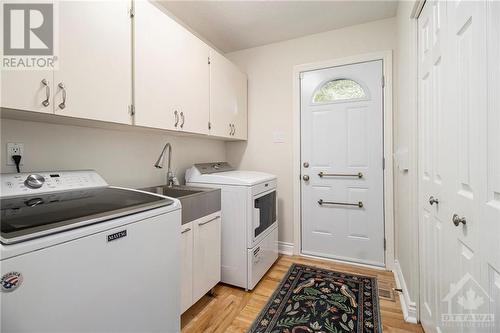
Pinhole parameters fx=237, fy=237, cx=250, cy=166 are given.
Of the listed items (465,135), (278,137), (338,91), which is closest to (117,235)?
(465,135)

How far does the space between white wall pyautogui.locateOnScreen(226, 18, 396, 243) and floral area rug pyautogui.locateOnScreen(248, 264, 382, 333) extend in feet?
2.44

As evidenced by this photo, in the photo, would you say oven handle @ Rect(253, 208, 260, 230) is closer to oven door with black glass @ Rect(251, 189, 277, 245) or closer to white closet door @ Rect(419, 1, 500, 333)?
oven door with black glass @ Rect(251, 189, 277, 245)

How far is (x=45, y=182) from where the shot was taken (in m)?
1.26

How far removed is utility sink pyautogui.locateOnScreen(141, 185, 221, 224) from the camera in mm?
1621

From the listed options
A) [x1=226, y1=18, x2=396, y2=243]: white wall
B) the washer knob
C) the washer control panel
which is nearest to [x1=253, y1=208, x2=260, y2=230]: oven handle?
[x1=226, y1=18, x2=396, y2=243]: white wall

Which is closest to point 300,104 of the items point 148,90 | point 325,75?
point 325,75

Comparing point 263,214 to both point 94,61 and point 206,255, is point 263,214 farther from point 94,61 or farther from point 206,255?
point 94,61

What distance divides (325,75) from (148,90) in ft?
6.26

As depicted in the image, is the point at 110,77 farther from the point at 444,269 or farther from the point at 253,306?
the point at 444,269

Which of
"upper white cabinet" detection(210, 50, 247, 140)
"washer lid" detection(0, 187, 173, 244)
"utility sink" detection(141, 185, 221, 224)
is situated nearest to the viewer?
"washer lid" detection(0, 187, 173, 244)

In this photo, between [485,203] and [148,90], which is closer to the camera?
[485,203]

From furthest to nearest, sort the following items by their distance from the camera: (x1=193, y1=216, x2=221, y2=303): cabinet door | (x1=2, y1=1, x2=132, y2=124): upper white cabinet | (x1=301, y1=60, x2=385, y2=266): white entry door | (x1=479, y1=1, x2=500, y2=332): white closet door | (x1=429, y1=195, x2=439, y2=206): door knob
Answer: (x1=301, y1=60, x2=385, y2=266): white entry door
(x1=193, y1=216, x2=221, y2=303): cabinet door
(x1=429, y1=195, x2=439, y2=206): door knob
(x1=2, y1=1, x2=132, y2=124): upper white cabinet
(x1=479, y1=1, x2=500, y2=332): white closet door

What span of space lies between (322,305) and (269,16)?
8.46 ft

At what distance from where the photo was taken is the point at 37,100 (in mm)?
1053
